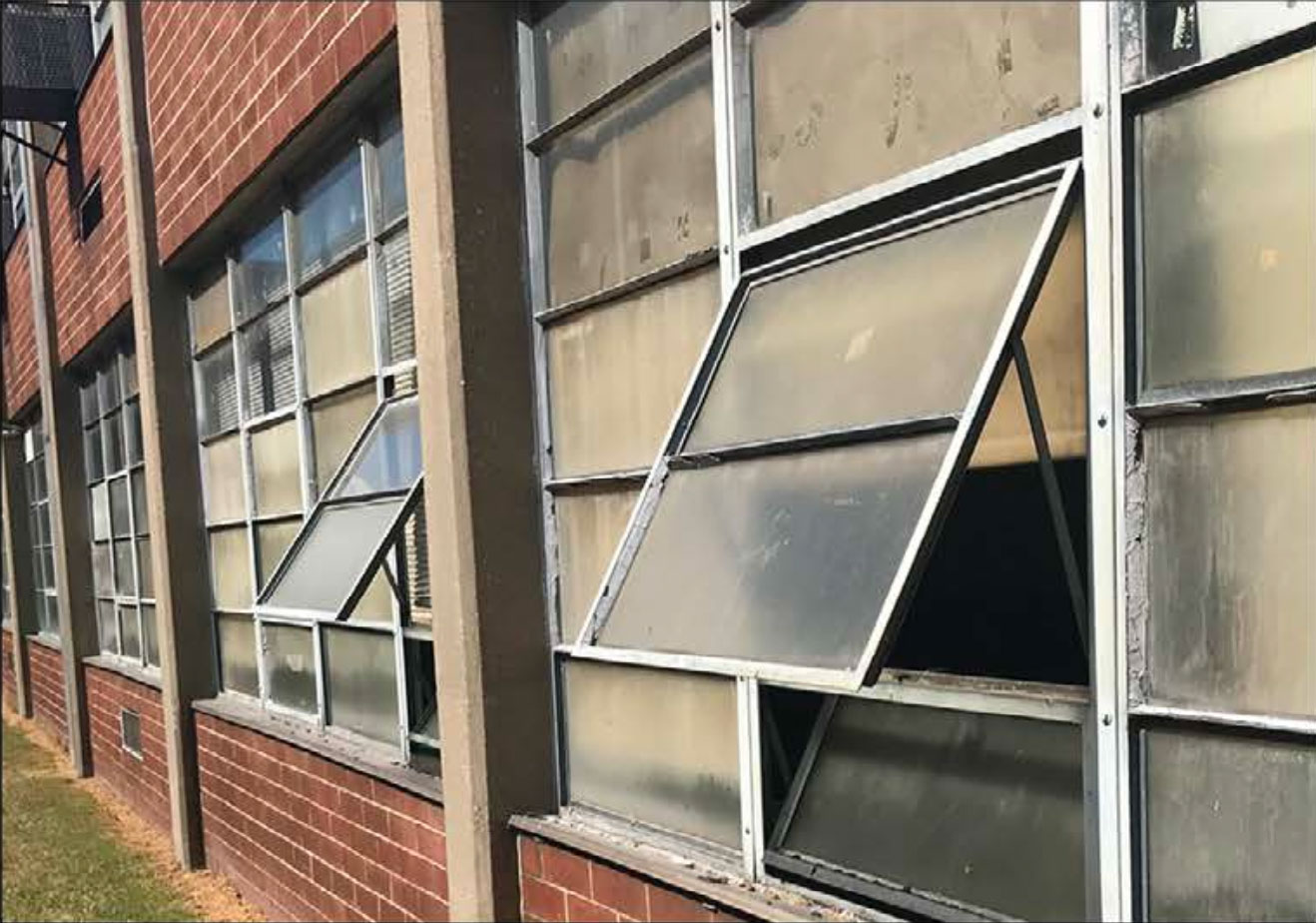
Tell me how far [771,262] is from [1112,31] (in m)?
0.97

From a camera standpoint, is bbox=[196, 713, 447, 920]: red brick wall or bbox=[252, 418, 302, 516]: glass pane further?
bbox=[252, 418, 302, 516]: glass pane

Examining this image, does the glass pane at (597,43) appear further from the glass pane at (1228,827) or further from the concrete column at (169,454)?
the concrete column at (169,454)

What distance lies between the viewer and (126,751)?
30.9ft

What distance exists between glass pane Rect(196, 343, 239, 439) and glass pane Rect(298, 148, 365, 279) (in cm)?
139

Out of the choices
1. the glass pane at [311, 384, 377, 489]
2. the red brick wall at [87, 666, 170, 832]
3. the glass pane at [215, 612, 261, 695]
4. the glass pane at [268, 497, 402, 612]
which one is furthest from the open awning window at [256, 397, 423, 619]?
the red brick wall at [87, 666, 170, 832]

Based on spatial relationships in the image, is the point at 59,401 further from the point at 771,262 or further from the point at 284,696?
the point at 771,262

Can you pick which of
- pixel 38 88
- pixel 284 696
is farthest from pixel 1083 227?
pixel 38 88

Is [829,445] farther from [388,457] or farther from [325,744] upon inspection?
[325,744]

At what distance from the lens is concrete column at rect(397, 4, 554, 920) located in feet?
12.1

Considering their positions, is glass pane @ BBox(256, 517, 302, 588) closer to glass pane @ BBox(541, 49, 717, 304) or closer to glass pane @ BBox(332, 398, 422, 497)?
glass pane @ BBox(332, 398, 422, 497)

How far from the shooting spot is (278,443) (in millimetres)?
6020

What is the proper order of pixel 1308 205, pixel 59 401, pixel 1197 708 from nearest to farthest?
pixel 1308 205 < pixel 1197 708 < pixel 59 401

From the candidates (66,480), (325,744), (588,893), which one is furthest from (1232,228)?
(66,480)

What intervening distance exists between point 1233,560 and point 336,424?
416 cm
